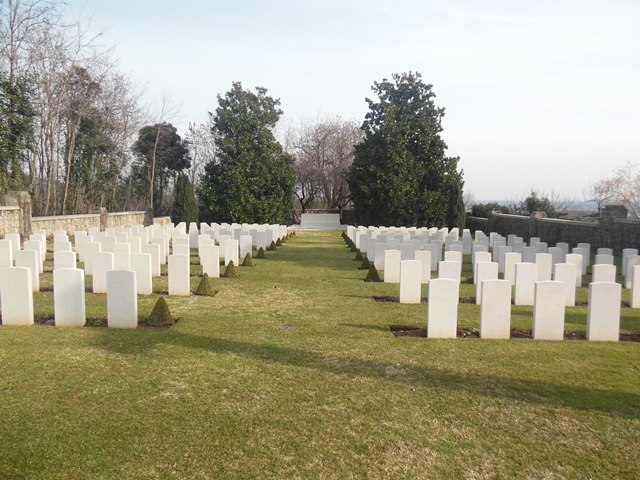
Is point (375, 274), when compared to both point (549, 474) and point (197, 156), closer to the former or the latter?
point (549, 474)

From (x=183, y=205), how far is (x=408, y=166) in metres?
17.5

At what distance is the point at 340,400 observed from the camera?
208 inches

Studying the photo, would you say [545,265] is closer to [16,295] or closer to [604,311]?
[604,311]

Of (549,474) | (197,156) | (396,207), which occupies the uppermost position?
(197,156)

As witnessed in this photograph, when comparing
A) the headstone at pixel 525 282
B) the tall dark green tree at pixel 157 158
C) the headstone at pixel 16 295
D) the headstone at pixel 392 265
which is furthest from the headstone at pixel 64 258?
the tall dark green tree at pixel 157 158

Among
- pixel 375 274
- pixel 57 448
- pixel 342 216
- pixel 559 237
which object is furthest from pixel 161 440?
pixel 342 216

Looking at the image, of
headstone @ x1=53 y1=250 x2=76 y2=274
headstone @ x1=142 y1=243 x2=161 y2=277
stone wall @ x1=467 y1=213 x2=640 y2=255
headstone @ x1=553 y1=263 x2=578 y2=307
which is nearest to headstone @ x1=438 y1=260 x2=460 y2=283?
headstone @ x1=553 y1=263 x2=578 y2=307

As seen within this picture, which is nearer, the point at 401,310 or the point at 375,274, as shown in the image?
the point at 401,310

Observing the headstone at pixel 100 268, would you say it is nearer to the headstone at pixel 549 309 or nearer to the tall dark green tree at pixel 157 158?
the headstone at pixel 549 309

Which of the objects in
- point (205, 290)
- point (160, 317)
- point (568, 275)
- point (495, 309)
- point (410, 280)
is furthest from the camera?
point (205, 290)

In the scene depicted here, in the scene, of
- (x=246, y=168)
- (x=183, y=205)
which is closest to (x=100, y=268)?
(x=183, y=205)

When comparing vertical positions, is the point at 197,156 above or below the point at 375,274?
above

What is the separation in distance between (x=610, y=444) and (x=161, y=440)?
3941mm

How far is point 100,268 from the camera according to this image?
37.6ft
